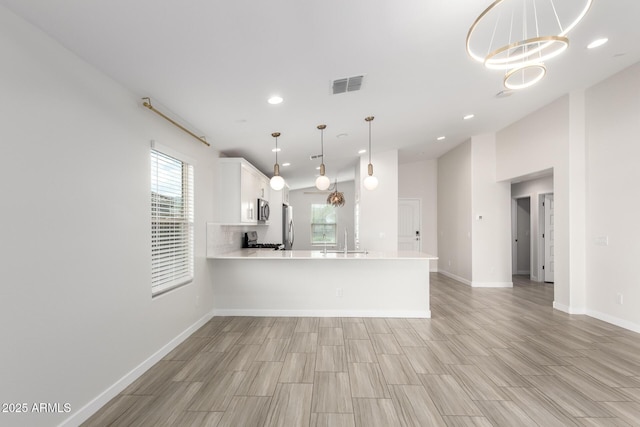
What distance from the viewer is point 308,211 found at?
34.7ft

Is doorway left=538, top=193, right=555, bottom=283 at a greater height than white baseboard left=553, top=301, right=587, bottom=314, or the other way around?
doorway left=538, top=193, right=555, bottom=283

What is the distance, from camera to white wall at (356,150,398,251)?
652 cm

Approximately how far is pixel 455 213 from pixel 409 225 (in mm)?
1485

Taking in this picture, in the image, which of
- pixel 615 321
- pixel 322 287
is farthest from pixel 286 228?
pixel 615 321

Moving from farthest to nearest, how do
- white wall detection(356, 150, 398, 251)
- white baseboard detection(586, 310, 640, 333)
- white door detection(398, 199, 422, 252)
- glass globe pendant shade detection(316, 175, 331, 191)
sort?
1. white door detection(398, 199, 422, 252)
2. white wall detection(356, 150, 398, 251)
3. glass globe pendant shade detection(316, 175, 331, 191)
4. white baseboard detection(586, 310, 640, 333)

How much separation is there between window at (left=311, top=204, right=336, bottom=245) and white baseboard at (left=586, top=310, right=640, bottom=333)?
717 centimetres

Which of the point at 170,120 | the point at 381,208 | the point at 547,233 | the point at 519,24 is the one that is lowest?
the point at 547,233

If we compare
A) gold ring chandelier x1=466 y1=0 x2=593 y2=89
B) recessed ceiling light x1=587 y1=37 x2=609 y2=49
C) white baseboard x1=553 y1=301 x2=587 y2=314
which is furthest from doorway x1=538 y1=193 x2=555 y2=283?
gold ring chandelier x1=466 y1=0 x2=593 y2=89

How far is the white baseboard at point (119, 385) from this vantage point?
6.60 ft

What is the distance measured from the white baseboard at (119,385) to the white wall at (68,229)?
0.06ft

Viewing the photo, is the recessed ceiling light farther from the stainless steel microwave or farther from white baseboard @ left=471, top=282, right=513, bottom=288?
the stainless steel microwave

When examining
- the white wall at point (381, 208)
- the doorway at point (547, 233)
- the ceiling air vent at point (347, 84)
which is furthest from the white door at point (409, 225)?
the ceiling air vent at point (347, 84)

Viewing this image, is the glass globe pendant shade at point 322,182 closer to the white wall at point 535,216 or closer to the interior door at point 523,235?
the white wall at point 535,216

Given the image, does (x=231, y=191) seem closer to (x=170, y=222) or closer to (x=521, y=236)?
(x=170, y=222)
